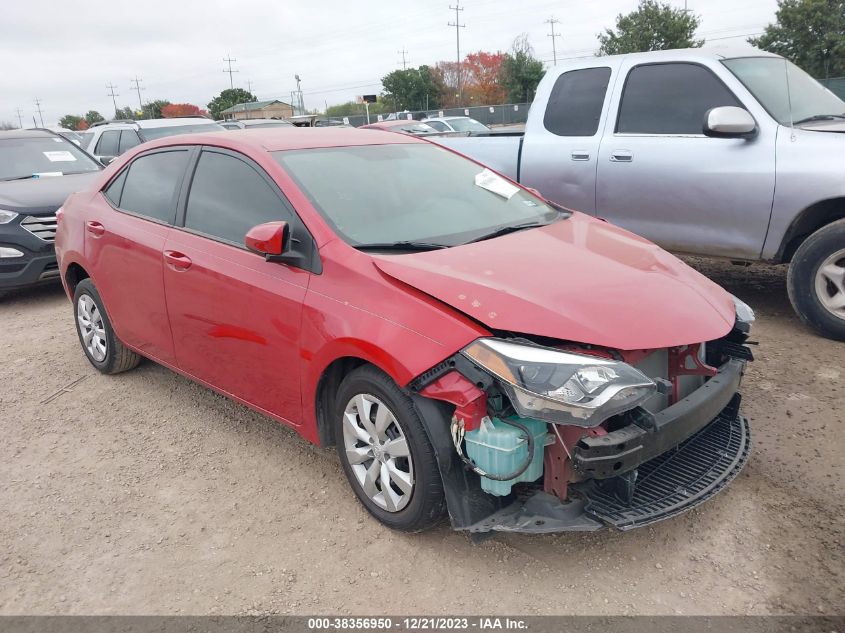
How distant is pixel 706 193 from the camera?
4965 mm

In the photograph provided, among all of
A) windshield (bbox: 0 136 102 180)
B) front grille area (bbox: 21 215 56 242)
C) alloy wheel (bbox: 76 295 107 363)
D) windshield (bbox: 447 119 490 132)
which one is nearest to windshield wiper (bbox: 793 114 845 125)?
alloy wheel (bbox: 76 295 107 363)

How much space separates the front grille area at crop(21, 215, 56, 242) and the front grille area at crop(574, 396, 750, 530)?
651 centimetres

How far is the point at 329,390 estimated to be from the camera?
10.1 ft

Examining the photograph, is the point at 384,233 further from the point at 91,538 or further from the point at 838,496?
the point at 838,496

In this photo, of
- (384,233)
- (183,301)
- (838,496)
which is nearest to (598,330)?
(384,233)

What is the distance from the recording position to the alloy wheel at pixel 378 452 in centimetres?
275

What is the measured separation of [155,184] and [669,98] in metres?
3.86

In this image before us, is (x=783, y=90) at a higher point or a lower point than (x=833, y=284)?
higher

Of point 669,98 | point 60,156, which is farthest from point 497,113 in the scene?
point 669,98

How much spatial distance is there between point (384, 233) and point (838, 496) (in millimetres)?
2352

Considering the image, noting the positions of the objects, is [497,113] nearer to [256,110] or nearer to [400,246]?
[400,246]

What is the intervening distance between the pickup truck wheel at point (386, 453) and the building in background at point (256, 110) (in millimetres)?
71002

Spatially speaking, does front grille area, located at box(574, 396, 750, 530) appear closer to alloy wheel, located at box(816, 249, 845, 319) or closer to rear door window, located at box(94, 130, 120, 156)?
alloy wheel, located at box(816, 249, 845, 319)

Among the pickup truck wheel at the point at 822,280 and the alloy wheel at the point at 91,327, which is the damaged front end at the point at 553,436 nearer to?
the pickup truck wheel at the point at 822,280
